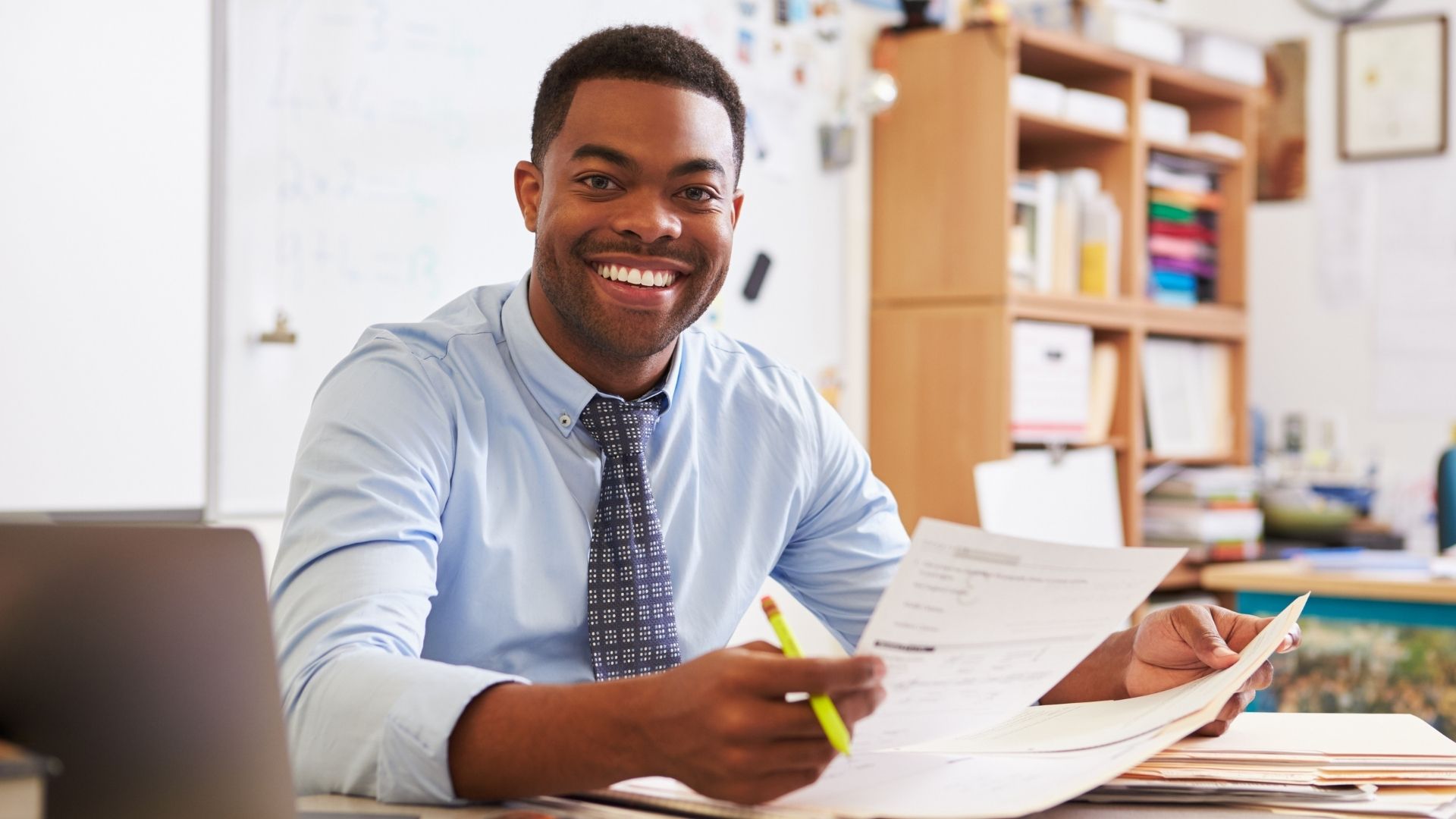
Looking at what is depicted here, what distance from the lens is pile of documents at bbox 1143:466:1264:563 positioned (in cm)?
351

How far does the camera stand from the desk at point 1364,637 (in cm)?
252

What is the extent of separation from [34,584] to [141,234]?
153 centimetres

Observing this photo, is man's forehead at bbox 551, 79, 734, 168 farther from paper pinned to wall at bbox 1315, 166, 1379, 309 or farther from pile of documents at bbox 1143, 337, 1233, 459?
paper pinned to wall at bbox 1315, 166, 1379, 309

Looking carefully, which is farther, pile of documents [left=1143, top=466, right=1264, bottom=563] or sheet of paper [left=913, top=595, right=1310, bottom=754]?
pile of documents [left=1143, top=466, right=1264, bottom=563]

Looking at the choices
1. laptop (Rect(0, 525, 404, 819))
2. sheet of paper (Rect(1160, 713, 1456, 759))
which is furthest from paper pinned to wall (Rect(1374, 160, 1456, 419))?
laptop (Rect(0, 525, 404, 819))

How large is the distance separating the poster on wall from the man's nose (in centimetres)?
333

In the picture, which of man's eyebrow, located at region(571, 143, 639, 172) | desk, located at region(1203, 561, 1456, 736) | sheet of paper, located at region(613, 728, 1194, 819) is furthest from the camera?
desk, located at region(1203, 561, 1456, 736)

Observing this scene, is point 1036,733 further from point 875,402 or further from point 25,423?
point 875,402

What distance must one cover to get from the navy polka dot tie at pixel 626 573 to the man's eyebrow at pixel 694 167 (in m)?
0.25

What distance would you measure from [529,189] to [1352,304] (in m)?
3.26

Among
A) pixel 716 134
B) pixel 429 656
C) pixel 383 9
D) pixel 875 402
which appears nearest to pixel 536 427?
pixel 429 656

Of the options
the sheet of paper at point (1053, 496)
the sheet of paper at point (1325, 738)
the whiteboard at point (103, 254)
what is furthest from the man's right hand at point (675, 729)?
the sheet of paper at point (1053, 496)

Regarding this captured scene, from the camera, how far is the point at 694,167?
134 centimetres

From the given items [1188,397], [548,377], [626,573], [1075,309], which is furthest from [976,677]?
[1188,397]
